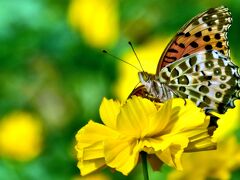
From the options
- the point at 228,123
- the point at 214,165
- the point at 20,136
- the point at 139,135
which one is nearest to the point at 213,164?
the point at 214,165

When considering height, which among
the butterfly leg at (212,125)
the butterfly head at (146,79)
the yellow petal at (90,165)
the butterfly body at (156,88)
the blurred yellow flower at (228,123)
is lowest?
the blurred yellow flower at (228,123)

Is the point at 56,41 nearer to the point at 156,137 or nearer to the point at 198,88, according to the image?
the point at 198,88

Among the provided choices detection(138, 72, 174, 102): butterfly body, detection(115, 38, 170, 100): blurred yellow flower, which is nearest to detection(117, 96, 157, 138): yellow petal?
detection(138, 72, 174, 102): butterfly body

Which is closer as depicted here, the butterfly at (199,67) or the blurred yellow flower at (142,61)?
the butterfly at (199,67)

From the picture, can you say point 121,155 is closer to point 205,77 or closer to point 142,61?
point 205,77

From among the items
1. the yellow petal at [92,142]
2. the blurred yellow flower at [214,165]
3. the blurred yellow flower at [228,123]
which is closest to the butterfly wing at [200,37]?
the blurred yellow flower at [214,165]

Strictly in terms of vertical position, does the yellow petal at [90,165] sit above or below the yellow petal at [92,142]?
below

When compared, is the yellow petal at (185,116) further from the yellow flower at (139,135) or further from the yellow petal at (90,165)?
the yellow petal at (90,165)
